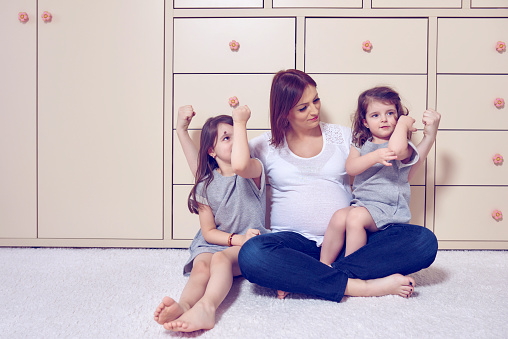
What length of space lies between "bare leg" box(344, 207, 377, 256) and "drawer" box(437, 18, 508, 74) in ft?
2.33

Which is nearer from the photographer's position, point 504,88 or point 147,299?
point 147,299

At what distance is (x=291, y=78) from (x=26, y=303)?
957mm

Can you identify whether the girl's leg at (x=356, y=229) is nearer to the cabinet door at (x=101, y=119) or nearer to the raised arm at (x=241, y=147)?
the raised arm at (x=241, y=147)

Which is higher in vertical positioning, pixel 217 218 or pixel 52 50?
pixel 52 50

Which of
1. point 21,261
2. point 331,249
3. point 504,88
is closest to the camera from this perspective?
point 331,249

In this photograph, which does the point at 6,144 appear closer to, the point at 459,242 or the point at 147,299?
the point at 147,299

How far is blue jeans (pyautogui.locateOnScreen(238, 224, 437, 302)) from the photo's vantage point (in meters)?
1.08

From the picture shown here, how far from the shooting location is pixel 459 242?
1593 mm

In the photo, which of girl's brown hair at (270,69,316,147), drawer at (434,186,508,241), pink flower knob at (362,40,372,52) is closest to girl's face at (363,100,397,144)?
girl's brown hair at (270,69,316,147)

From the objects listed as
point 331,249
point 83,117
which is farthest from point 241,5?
point 331,249

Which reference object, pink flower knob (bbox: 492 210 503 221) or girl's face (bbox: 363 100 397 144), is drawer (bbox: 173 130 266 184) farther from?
pink flower knob (bbox: 492 210 503 221)

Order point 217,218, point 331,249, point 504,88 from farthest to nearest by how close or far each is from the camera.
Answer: point 504,88
point 217,218
point 331,249

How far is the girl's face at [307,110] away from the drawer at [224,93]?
24 centimetres

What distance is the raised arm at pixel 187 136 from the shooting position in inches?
58.6
